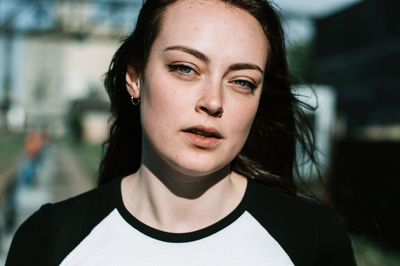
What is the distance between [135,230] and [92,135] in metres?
71.0

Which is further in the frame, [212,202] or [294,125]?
[294,125]

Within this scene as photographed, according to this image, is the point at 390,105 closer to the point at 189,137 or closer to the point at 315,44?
the point at 315,44

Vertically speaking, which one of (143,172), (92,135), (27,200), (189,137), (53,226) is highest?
(189,137)

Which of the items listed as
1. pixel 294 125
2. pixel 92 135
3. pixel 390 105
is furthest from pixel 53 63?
pixel 294 125

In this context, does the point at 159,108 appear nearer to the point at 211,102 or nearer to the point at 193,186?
the point at 211,102

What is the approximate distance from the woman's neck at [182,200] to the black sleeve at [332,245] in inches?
12.4

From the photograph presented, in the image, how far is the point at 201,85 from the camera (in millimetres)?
1747

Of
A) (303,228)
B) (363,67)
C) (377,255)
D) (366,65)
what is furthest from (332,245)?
(363,67)

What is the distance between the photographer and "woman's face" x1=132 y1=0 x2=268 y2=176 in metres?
1.73

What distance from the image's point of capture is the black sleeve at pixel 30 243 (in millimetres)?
1856

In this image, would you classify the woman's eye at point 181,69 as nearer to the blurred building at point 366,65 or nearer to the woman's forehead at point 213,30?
the woman's forehead at point 213,30

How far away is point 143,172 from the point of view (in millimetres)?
2045

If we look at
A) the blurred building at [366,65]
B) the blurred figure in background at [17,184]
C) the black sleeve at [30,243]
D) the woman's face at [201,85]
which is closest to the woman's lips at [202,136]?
the woman's face at [201,85]

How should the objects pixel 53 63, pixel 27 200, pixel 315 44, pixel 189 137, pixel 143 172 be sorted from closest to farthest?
1. pixel 189 137
2. pixel 143 172
3. pixel 27 200
4. pixel 315 44
5. pixel 53 63
